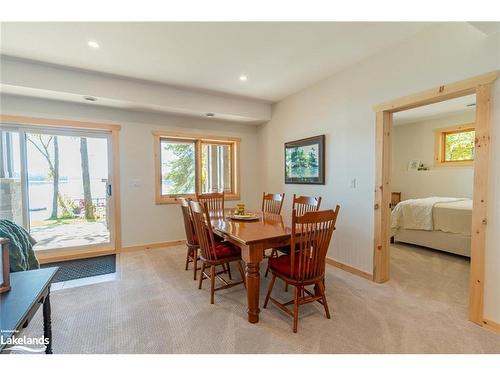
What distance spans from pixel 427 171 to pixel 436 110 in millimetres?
1448

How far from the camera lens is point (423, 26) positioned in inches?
87.1

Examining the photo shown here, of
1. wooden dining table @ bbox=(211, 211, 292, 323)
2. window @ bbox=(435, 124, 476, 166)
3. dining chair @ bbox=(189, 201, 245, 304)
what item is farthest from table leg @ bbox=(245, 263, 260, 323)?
window @ bbox=(435, 124, 476, 166)

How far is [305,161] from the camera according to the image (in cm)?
376

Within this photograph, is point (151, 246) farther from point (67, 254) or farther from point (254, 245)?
point (254, 245)

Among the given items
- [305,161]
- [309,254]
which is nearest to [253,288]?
[309,254]

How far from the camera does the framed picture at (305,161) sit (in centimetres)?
348

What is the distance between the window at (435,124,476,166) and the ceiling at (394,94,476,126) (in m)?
0.40

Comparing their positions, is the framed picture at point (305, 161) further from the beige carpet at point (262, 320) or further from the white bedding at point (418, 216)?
the white bedding at point (418, 216)

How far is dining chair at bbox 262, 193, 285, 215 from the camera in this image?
3.28m

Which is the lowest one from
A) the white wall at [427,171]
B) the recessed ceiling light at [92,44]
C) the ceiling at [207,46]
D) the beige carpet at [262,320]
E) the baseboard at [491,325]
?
the beige carpet at [262,320]

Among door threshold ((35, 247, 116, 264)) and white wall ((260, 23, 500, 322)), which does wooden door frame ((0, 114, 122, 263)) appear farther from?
white wall ((260, 23, 500, 322))

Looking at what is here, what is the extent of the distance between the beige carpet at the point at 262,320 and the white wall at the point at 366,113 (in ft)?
1.37

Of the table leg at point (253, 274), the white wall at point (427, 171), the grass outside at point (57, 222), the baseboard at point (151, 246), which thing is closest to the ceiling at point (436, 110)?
the white wall at point (427, 171)
